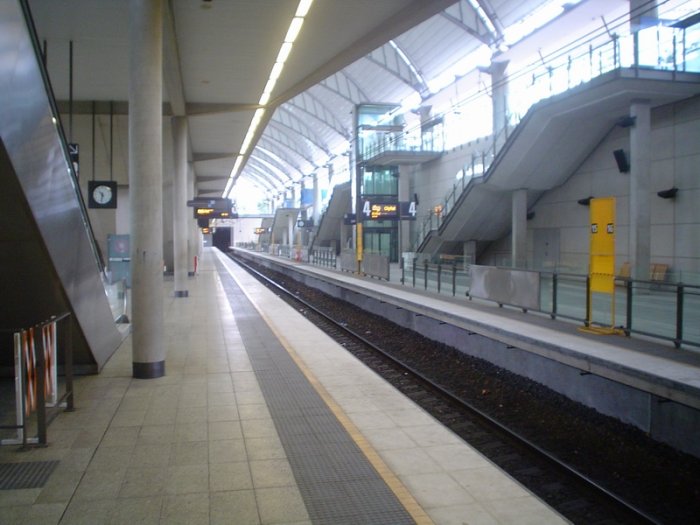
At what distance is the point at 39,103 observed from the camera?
5.71 meters

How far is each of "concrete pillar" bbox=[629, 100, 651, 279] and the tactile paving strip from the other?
37.9ft

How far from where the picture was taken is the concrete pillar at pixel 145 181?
7.97 m

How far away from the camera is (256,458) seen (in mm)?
5176

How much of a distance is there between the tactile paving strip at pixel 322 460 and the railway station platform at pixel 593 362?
340 cm

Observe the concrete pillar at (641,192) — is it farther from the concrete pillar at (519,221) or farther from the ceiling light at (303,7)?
the ceiling light at (303,7)

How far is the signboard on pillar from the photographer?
9.77 metres

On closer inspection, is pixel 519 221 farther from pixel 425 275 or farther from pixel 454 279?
pixel 454 279

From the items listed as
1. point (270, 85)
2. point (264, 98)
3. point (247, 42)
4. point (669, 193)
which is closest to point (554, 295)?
point (669, 193)

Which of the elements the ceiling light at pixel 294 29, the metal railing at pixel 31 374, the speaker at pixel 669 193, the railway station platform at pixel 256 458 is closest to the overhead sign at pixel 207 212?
the ceiling light at pixel 294 29

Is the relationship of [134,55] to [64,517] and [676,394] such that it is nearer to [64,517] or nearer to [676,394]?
[64,517]

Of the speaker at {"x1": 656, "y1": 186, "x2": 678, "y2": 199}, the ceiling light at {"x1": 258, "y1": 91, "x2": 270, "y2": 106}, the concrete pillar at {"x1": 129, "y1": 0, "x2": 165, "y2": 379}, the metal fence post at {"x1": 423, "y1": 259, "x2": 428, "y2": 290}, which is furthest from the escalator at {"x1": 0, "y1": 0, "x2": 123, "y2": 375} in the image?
the speaker at {"x1": 656, "y1": 186, "x2": 678, "y2": 199}

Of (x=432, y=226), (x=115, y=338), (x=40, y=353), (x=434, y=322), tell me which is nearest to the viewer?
(x=40, y=353)

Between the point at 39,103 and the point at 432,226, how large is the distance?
75.2ft

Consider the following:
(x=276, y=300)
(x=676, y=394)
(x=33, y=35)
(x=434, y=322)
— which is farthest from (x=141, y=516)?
(x=276, y=300)
